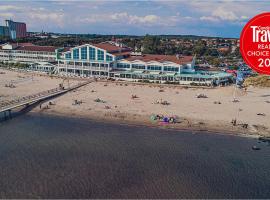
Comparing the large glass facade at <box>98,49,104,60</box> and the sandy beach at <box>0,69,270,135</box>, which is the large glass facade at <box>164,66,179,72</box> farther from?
the large glass facade at <box>98,49,104,60</box>

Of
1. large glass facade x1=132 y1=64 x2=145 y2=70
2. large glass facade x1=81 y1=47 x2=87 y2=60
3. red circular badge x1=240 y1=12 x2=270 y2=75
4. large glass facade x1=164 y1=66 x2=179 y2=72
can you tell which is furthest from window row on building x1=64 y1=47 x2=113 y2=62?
red circular badge x1=240 y1=12 x2=270 y2=75

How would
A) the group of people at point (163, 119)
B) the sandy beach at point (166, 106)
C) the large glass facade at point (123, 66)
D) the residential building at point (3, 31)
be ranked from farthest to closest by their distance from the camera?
the residential building at point (3, 31), the large glass facade at point (123, 66), the group of people at point (163, 119), the sandy beach at point (166, 106)

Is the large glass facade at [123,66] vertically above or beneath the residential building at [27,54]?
beneath

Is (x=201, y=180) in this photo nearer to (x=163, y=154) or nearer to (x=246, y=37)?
(x=163, y=154)

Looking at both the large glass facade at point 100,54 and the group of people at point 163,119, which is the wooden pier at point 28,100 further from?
the group of people at point 163,119

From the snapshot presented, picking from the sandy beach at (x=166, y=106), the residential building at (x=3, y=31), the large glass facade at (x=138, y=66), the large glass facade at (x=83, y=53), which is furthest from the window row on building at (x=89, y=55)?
the residential building at (x=3, y=31)
